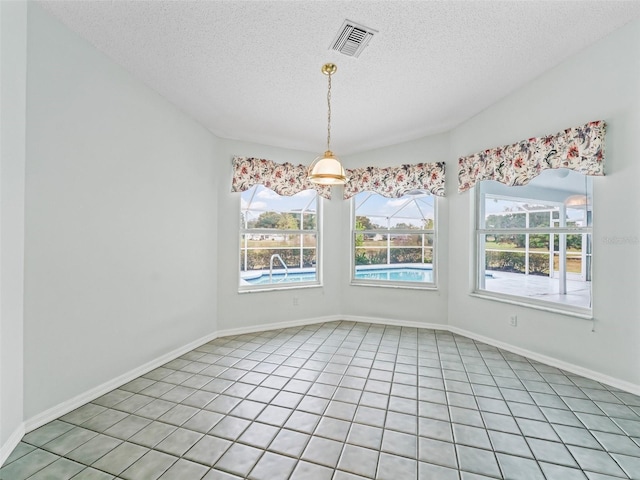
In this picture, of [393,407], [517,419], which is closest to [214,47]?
[393,407]

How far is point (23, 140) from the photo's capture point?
5.90ft

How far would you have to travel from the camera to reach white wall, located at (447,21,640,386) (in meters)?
2.30

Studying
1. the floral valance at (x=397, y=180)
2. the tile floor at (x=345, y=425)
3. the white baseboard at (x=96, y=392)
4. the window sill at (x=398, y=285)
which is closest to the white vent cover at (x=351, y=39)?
the floral valance at (x=397, y=180)

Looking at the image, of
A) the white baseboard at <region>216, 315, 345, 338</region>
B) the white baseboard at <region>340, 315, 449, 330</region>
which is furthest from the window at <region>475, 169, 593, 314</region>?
the white baseboard at <region>216, 315, 345, 338</region>

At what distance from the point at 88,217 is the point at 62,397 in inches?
48.9

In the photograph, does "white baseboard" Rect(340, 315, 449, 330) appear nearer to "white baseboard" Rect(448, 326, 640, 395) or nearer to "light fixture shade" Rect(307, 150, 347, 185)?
"white baseboard" Rect(448, 326, 640, 395)

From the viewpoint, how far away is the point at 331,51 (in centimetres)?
234

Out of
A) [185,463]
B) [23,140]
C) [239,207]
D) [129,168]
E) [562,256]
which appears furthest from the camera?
[239,207]

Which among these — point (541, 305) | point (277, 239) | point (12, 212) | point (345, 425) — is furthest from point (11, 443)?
point (541, 305)

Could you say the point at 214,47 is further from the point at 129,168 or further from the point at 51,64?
the point at 129,168

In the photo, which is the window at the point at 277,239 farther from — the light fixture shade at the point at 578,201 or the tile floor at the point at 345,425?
the light fixture shade at the point at 578,201

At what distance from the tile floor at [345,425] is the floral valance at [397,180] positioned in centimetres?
215

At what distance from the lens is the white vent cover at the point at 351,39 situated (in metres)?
2.09

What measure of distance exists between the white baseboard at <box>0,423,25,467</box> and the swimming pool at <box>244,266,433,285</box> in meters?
2.49
